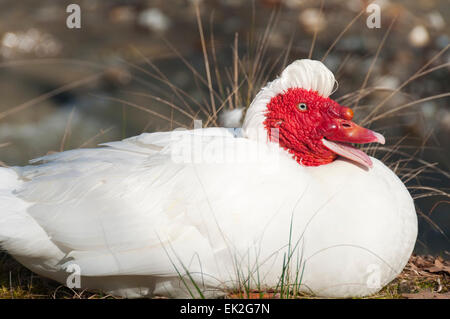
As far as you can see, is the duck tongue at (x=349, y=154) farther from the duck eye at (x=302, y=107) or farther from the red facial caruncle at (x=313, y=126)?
the duck eye at (x=302, y=107)

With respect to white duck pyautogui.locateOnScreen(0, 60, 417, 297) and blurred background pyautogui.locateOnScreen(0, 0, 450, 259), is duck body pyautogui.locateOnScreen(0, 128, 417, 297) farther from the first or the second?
blurred background pyautogui.locateOnScreen(0, 0, 450, 259)

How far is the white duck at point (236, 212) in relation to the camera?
2.38 m

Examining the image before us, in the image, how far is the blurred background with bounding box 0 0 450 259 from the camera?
240 inches

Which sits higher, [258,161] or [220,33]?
[220,33]

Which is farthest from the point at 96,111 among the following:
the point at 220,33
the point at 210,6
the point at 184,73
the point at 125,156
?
the point at 125,156

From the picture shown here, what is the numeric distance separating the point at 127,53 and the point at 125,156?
5123 mm

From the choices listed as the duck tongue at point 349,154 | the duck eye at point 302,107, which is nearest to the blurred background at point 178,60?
the duck tongue at point 349,154

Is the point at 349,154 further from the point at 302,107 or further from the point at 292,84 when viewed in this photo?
the point at 292,84

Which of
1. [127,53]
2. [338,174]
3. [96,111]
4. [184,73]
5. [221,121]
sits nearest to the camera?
[338,174]

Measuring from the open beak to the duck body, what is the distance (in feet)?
0.17

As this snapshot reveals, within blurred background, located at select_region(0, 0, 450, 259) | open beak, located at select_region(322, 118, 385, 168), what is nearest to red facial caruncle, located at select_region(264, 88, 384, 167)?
open beak, located at select_region(322, 118, 385, 168)
